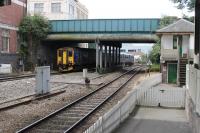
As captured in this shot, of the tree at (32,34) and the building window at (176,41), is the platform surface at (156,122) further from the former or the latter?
the tree at (32,34)

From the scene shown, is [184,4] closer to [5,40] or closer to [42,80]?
[5,40]

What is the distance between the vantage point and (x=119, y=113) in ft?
48.5

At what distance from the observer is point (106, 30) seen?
52469 mm

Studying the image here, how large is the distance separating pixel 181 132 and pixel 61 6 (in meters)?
71.3

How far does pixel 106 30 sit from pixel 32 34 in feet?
31.4

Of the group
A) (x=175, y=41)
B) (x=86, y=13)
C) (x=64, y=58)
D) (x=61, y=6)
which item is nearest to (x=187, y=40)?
(x=175, y=41)

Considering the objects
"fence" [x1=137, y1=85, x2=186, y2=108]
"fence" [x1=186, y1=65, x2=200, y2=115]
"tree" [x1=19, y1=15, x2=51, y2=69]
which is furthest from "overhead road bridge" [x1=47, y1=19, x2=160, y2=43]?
"fence" [x1=186, y1=65, x2=200, y2=115]

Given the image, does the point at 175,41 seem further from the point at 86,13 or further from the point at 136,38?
the point at 86,13

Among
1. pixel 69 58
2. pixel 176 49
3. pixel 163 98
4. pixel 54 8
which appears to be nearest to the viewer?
pixel 163 98

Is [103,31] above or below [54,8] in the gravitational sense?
below

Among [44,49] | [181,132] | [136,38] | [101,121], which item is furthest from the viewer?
[44,49]

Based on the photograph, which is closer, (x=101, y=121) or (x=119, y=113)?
(x=101, y=121)

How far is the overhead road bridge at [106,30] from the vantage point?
50969mm

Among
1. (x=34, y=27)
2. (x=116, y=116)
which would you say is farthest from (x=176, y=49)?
(x=116, y=116)
